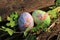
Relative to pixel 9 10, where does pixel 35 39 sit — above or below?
below

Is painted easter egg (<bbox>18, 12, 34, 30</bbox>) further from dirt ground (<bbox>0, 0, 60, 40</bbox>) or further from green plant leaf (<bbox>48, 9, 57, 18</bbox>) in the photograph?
green plant leaf (<bbox>48, 9, 57, 18</bbox>)

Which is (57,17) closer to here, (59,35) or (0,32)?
(59,35)

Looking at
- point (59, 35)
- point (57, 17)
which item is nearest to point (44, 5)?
point (57, 17)

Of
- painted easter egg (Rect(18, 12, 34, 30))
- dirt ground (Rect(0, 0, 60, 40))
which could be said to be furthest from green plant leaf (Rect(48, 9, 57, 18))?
painted easter egg (Rect(18, 12, 34, 30))

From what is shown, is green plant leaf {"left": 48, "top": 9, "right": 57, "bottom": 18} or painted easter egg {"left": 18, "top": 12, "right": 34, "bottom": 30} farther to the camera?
green plant leaf {"left": 48, "top": 9, "right": 57, "bottom": 18}

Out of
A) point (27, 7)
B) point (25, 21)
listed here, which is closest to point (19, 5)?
point (27, 7)

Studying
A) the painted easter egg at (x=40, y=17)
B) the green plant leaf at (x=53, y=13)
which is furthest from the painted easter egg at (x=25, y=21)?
the green plant leaf at (x=53, y=13)

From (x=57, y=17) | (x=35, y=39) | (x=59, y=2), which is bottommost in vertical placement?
(x=35, y=39)
